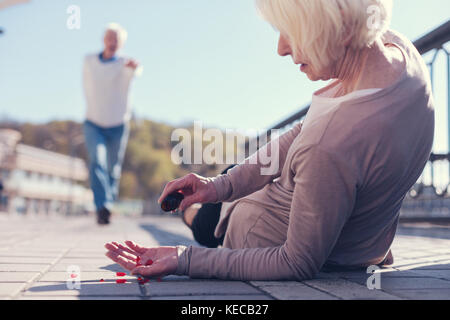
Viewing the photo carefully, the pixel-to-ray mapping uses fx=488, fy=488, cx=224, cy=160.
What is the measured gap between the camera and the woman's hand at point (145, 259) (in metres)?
1.82

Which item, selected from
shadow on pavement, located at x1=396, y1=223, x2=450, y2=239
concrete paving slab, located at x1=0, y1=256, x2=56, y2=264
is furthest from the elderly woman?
shadow on pavement, located at x1=396, y1=223, x2=450, y2=239

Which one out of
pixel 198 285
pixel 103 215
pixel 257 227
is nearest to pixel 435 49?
pixel 257 227

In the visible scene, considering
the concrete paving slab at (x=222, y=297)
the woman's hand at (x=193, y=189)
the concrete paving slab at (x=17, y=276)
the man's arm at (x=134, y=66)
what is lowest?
the concrete paving slab at (x=17, y=276)

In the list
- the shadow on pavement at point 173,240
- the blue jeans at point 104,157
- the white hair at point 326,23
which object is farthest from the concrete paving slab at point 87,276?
the blue jeans at point 104,157

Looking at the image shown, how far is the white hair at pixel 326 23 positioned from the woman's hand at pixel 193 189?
2.32ft

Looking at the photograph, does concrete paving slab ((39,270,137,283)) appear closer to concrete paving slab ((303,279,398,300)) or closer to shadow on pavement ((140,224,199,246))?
concrete paving slab ((303,279,398,300))

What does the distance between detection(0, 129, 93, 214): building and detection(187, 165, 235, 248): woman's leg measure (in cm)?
3690

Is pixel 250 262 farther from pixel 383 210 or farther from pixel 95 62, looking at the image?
pixel 95 62

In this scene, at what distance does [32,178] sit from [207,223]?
161 ft

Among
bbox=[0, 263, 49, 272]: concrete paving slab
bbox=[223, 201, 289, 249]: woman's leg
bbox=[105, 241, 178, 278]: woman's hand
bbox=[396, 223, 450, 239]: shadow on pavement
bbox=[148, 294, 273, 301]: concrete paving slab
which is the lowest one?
bbox=[396, 223, 450, 239]: shadow on pavement

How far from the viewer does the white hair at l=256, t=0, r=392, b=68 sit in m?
1.64

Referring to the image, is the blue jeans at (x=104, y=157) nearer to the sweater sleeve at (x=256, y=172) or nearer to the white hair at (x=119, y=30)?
the white hair at (x=119, y=30)

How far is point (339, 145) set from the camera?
64.7 inches

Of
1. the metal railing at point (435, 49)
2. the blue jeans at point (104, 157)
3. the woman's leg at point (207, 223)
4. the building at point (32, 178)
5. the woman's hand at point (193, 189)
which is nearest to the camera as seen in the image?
the woman's hand at point (193, 189)
